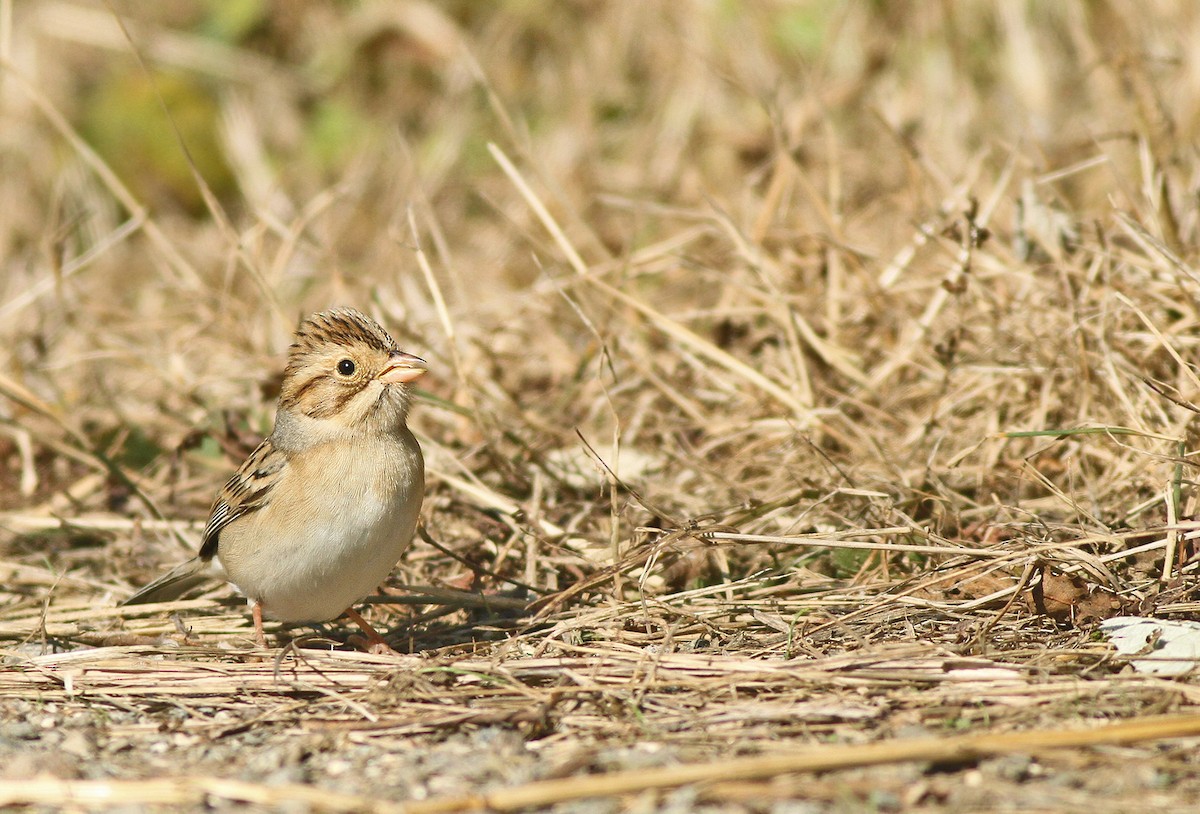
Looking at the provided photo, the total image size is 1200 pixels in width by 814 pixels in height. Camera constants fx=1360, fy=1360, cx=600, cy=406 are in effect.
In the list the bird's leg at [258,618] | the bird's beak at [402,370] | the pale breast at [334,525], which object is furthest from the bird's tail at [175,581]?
the bird's beak at [402,370]

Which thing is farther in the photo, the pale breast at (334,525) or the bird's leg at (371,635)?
the bird's leg at (371,635)

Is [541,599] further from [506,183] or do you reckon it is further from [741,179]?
[506,183]

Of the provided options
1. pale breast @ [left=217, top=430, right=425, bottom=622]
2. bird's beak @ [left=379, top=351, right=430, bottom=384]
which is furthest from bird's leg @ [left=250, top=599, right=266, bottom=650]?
bird's beak @ [left=379, top=351, right=430, bottom=384]

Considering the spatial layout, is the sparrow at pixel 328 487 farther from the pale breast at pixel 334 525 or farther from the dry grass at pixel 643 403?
the dry grass at pixel 643 403

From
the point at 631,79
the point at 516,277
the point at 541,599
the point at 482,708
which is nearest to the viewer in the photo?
the point at 482,708

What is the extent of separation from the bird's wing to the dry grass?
40cm

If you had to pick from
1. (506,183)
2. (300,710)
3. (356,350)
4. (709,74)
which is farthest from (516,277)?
(300,710)

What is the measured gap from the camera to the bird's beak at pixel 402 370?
4.39 metres

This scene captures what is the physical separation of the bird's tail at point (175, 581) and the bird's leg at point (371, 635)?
56 cm

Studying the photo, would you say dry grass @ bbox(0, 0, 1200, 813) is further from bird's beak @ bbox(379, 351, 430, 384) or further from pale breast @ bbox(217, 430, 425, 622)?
bird's beak @ bbox(379, 351, 430, 384)

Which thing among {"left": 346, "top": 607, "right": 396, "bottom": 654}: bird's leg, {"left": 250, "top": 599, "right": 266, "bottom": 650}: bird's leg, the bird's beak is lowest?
{"left": 346, "top": 607, "right": 396, "bottom": 654}: bird's leg

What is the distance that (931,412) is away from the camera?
514cm

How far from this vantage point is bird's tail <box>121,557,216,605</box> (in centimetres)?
482

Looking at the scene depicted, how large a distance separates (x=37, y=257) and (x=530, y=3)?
3727 millimetres
